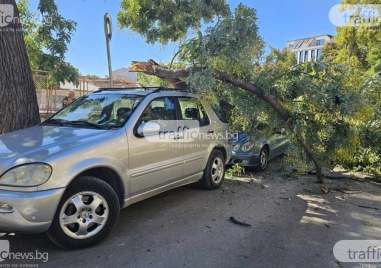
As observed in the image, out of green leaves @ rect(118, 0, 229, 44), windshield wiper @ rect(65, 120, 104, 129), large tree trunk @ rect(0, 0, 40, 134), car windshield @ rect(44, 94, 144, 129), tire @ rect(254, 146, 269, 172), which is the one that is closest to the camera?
windshield wiper @ rect(65, 120, 104, 129)

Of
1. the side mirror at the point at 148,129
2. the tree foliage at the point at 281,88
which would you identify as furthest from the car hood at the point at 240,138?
the side mirror at the point at 148,129

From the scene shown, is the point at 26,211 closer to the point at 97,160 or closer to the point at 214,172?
the point at 97,160

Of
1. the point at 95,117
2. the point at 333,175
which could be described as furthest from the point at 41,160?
the point at 333,175

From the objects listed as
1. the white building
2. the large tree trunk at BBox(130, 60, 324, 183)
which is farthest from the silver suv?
the white building

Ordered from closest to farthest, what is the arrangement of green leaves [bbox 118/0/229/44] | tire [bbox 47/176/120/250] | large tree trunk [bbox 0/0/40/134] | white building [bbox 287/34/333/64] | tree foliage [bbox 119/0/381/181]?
tire [bbox 47/176/120/250]
large tree trunk [bbox 0/0/40/134]
tree foliage [bbox 119/0/381/181]
green leaves [bbox 118/0/229/44]
white building [bbox 287/34/333/64]

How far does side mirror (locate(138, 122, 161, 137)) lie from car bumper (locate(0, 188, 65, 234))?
1458 mm

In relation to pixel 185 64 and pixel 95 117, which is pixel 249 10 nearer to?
pixel 185 64

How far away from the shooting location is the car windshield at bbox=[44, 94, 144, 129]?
4.45 metres

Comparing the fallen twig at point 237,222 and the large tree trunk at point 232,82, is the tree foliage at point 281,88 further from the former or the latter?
the fallen twig at point 237,222

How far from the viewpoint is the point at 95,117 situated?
463 centimetres

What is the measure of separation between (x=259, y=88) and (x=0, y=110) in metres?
4.50

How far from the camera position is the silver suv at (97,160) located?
3.28 m

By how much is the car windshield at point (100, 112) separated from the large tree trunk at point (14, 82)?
84cm

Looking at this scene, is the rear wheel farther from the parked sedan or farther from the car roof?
the car roof
